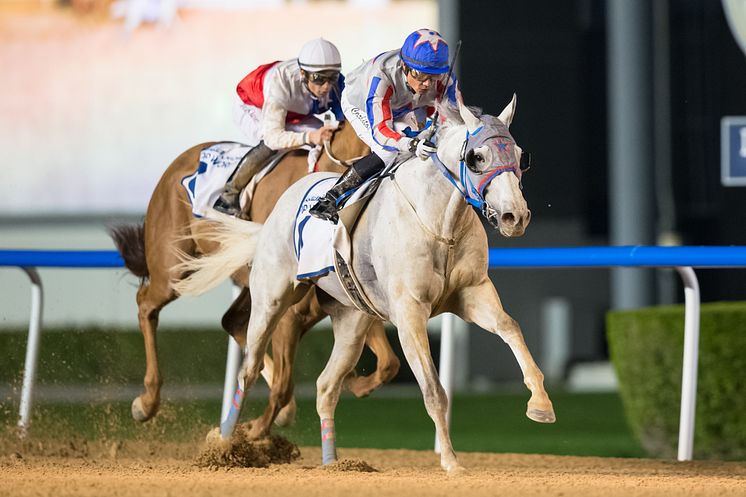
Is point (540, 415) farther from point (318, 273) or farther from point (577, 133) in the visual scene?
point (577, 133)

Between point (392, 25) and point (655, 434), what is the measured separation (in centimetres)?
721

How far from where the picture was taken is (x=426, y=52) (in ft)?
18.6

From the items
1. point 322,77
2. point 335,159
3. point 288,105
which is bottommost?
point 335,159

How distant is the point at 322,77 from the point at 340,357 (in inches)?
50.7

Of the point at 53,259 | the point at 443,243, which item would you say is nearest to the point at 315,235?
the point at 443,243

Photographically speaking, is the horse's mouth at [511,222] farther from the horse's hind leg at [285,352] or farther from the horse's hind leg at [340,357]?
the horse's hind leg at [285,352]

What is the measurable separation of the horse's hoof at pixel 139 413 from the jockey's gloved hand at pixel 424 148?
2.47 meters

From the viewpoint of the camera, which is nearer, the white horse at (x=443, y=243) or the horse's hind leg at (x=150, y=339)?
the white horse at (x=443, y=243)

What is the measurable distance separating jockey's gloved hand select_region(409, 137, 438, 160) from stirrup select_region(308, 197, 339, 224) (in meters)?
0.46

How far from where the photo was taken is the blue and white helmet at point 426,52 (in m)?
5.66

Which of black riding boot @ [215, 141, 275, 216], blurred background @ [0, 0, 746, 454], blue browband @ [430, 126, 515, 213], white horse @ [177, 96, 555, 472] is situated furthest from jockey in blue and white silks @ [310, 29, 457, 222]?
blurred background @ [0, 0, 746, 454]

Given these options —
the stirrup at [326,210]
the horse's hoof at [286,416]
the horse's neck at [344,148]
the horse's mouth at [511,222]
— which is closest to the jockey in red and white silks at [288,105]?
the horse's neck at [344,148]

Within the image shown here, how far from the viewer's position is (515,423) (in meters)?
9.81

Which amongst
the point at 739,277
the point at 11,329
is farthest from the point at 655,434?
the point at 739,277
